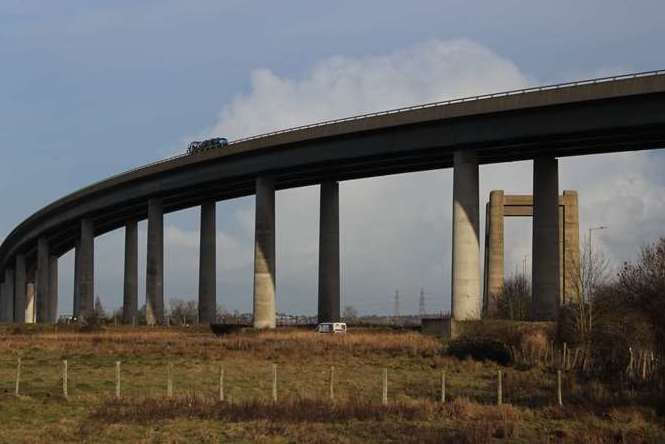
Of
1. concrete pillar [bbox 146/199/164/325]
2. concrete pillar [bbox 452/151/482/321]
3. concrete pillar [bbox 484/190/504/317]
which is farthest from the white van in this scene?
concrete pillar [bbox 146/199/164/325]

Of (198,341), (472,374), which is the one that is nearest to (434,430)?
(472,374)

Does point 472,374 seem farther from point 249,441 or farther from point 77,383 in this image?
point 249,441

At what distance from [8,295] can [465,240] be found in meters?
140

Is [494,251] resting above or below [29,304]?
above

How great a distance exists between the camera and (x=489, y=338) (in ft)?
179

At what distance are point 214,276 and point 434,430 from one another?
7762cm

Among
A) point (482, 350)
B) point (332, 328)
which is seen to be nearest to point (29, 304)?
point (332, 328)

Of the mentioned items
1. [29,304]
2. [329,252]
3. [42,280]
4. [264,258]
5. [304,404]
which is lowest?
[29,304]

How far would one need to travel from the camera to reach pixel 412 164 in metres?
78.2

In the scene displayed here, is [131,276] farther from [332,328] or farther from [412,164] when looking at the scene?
[412,164]

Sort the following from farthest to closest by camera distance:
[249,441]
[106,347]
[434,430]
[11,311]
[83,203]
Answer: [11,311]
[83,203]
[106,347]
[434,430]
[249,441]

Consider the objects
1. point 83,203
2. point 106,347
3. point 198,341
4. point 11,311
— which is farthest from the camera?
point 11,311

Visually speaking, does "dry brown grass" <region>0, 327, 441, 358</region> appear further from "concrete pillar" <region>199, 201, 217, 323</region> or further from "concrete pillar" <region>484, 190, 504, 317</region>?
"concrete pillar" <region>484, 190, 504, 317</region>

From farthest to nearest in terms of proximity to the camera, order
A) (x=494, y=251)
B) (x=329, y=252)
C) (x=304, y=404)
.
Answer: (x=494, y=251) < (x=329, y=252) < (x=304, y=404)
